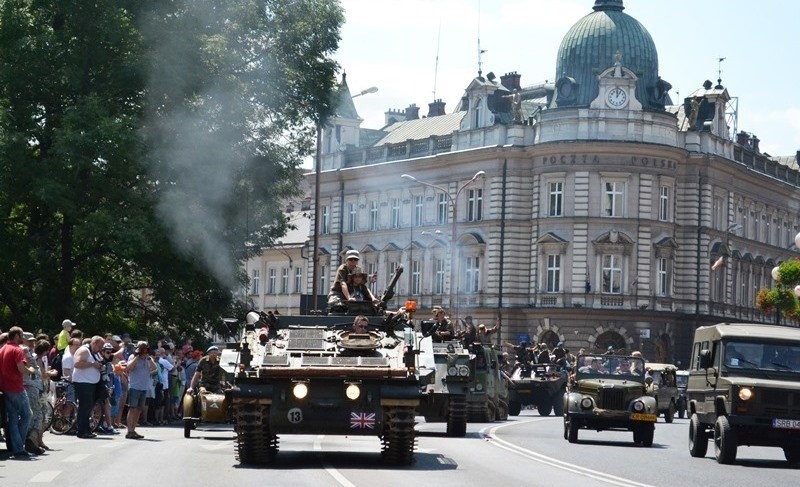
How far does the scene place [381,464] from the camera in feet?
72.2

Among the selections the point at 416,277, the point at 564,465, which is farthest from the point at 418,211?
the point at 564,465

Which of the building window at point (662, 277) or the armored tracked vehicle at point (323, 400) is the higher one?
the building window at point (662, 277)

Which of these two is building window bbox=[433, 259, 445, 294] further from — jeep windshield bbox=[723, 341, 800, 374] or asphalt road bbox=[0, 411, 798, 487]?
jeep windshield bbox=[723, 341, 800, 374]

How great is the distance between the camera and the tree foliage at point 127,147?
39031 millimetres

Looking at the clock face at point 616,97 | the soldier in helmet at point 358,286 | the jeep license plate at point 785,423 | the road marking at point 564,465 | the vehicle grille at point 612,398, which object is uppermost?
the clock face at point 616,97

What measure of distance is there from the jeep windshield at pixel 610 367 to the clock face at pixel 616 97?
166 ft

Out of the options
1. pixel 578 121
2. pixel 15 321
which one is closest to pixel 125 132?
pixel 15 321

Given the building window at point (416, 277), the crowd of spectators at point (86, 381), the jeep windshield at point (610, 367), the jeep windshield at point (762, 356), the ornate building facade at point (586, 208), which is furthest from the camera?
the building window at point (416, 277)

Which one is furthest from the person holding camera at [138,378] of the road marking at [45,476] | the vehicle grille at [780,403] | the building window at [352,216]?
the building window at [352,216]

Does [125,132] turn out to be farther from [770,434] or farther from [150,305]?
[770,434]

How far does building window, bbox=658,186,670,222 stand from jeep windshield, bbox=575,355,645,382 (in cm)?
5176

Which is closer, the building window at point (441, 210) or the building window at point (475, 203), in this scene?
the building window at point (475, 203)

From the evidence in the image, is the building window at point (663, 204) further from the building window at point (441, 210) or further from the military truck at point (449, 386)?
the military truck at point (449, 386)

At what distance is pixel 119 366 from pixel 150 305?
1495 cm
